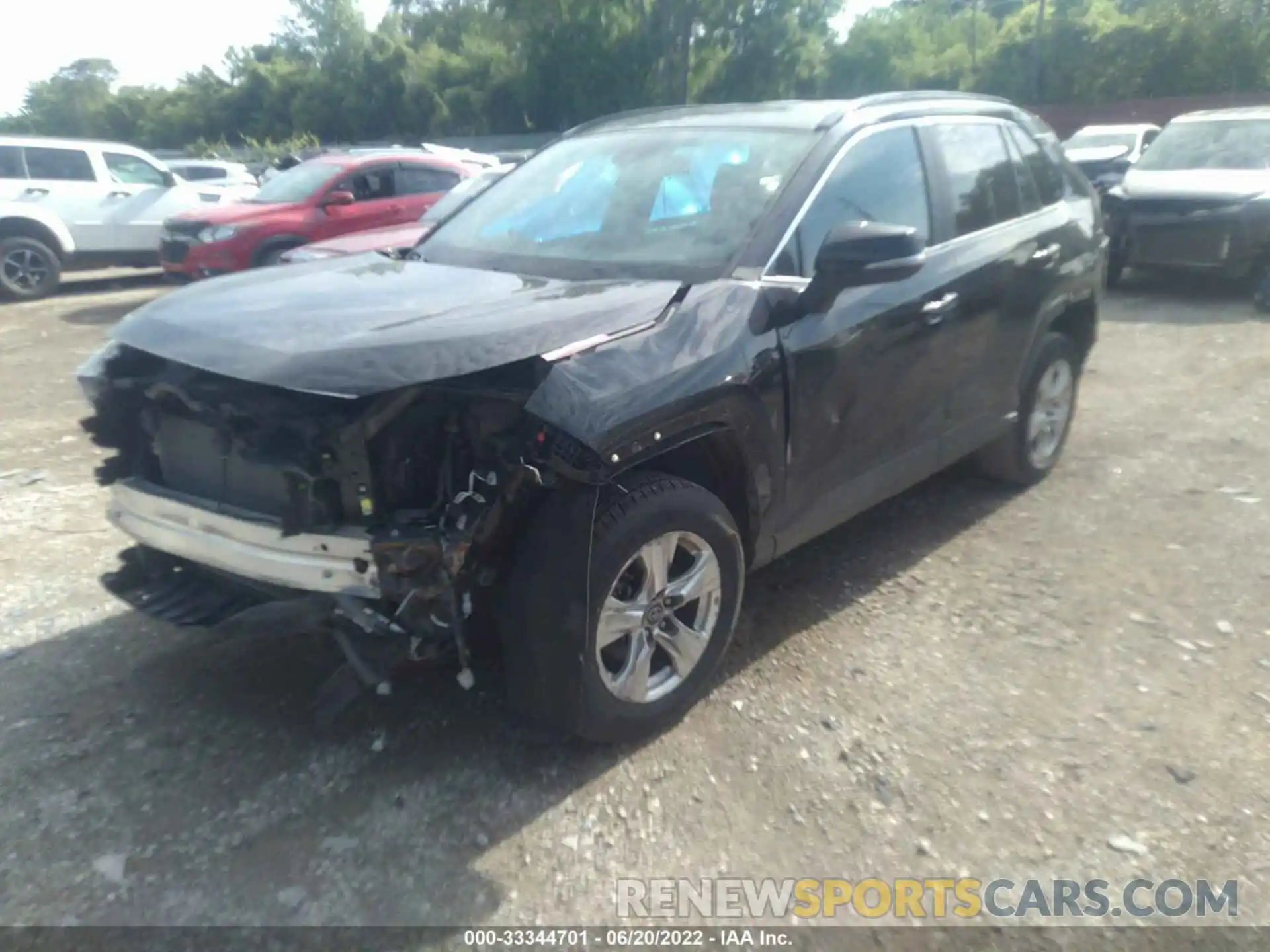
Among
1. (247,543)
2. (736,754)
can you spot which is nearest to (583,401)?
(247,543)

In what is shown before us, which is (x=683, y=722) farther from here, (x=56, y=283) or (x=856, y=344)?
(x=56, y=283)

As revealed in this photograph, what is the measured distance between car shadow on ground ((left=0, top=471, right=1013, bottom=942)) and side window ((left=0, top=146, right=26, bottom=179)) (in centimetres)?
1130

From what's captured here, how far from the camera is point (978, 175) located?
15.5 feet

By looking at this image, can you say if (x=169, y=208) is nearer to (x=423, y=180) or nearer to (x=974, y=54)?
(x=423, y=180)

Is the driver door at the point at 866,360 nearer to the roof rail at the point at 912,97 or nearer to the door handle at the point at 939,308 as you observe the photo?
the door handle at the point at 939,308

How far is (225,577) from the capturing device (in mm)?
3295

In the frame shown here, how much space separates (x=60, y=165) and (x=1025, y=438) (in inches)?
505

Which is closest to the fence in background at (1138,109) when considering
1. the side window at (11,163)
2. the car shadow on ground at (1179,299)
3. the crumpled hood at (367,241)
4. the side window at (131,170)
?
the car shadow on ground at (1179,299)

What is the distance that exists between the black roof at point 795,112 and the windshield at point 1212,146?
7.78 meters

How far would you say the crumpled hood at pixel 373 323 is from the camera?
2.73m

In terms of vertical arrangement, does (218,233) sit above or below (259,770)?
above

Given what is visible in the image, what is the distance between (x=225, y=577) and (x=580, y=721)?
45.4 inches

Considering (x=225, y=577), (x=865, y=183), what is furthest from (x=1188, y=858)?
(x=225, y=577)

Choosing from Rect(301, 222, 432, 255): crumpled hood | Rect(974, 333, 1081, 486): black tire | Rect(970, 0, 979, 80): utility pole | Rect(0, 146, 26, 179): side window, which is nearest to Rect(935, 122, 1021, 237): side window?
Rect(974, 333, 1081, 486): black tire
